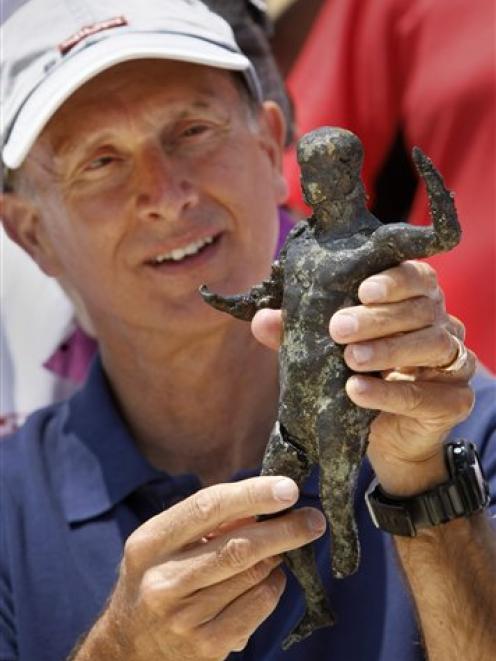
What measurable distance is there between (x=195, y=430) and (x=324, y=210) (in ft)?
3.47

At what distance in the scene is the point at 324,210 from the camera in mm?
1811

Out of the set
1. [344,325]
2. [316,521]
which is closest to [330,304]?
[344,325]

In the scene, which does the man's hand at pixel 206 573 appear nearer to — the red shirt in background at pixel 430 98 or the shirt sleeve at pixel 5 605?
the shirt sleeve at pixel 5 605

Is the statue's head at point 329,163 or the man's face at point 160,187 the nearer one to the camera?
the statue's head at point 329,163

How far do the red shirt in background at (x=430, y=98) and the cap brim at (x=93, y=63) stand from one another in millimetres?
1136

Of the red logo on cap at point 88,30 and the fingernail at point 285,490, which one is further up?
the red logo on cap at point 88,30

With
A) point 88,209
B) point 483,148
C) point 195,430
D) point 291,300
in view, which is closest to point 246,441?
point 195,430

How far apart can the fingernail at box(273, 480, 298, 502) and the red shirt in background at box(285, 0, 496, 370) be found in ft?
5.57

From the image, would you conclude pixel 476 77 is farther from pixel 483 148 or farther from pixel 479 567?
pixel 479 567

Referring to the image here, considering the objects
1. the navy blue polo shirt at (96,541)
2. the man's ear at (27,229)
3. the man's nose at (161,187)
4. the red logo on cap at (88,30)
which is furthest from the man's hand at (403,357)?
the man's ear at (27,229)

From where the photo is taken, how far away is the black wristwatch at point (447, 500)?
2021 millimetres

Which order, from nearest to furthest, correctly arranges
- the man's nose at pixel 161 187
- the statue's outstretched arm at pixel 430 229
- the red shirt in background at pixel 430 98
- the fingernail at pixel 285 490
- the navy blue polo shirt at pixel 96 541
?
1. the statue's outstretched arm at pixel 430 229
2. the fingernail at pixel 285 490
3. the navy blue polo shirt at pixel 96 541
4. the man's nose at pixel 161 187
5. the red shirt in background at pixel 430 98

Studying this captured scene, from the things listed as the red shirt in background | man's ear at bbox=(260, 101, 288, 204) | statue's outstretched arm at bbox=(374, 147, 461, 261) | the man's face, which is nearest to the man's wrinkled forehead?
the man's face

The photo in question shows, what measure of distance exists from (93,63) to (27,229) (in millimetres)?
512
